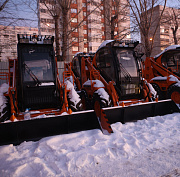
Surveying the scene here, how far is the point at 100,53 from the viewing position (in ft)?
A: 24.3

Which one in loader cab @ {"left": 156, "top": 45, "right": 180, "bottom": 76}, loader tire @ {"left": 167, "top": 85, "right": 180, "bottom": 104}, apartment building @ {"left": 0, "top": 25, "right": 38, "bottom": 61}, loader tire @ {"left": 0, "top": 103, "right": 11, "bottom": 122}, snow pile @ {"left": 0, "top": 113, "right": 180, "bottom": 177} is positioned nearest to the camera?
snow pile @ {"left": 0, "top": 113, "right": 180, "bottom": 177}

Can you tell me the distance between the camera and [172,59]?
944 cm

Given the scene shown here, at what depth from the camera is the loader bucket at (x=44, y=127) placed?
13.6 ft

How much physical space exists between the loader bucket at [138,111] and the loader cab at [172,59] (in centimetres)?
325

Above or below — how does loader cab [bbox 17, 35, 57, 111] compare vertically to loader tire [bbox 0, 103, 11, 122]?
above

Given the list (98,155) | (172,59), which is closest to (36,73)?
(98,155)

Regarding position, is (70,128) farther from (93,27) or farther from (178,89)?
(93,27)

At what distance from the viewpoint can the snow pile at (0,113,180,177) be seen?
2.97 m

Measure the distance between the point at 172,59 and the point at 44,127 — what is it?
8.21 meters

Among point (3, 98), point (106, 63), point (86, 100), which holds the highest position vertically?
point (106, 63)

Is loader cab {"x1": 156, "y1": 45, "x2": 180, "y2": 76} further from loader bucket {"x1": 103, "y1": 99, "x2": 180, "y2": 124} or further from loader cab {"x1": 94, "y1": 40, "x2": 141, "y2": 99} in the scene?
loader cab {"x1": 94, "y1": 40, "x2": 141, "y2": 99}

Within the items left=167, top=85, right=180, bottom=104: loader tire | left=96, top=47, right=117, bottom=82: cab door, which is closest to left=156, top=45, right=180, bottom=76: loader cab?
left=167, top=85, right=180, bottom=104: loader tire

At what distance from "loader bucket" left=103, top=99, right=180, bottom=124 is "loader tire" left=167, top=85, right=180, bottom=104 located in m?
1.81

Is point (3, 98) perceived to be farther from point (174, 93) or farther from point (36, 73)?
point (174, 93)
